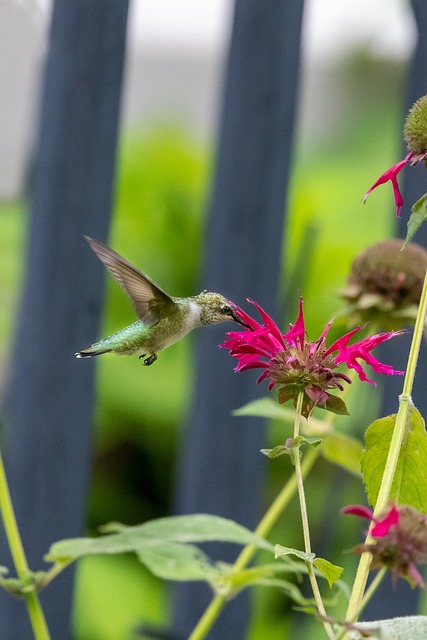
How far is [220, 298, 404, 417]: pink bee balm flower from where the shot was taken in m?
0.45

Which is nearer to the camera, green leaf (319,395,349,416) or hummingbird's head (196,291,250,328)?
green leaf (319,395,349,416)

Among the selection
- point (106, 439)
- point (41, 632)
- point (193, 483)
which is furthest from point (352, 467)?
point (106, 439)

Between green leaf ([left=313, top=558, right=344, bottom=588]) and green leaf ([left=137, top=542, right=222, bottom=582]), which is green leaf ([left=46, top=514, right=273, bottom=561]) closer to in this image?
green leaf ([left=137, top=542, right=222, bottom=582])

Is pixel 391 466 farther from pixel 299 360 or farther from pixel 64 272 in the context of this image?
pixel 64 272

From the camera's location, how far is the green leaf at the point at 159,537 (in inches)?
22.9

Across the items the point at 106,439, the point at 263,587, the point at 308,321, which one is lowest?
the point at 263,587

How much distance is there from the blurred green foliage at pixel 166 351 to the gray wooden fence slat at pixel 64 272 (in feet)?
1.33

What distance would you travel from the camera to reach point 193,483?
1130 mm

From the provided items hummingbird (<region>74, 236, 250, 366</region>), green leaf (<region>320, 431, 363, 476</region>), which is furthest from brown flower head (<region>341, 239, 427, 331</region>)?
hummingbird (<region>74, 236, 250, 366</region>)

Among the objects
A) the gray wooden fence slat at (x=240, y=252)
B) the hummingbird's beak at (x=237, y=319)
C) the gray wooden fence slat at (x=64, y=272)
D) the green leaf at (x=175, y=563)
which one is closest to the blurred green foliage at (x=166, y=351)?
the gray wooden fence slat at (x=240, y=252)

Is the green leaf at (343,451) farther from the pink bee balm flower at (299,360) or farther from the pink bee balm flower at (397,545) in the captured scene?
the pink bee balm flower at (397,545)

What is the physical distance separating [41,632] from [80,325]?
1.63ft

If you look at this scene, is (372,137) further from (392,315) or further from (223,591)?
(223,591)

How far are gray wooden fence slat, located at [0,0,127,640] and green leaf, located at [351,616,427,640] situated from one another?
26.2 inches
